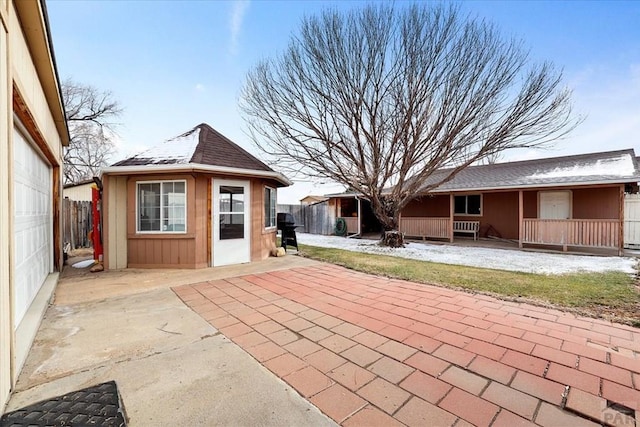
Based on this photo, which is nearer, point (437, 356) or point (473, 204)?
point (437, 356)

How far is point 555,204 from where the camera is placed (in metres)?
11.7

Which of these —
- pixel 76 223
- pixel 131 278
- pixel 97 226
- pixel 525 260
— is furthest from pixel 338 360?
pixel 76 223

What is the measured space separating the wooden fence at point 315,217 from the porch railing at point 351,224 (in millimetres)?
839

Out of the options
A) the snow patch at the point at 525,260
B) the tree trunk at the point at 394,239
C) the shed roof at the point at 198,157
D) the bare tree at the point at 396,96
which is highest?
the bare tree at the point at 396,96

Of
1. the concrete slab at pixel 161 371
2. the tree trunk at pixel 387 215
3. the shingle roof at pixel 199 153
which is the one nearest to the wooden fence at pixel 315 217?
the tree trunk at pixel 387 215

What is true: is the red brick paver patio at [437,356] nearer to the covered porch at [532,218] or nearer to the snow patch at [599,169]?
the covered porch at [532,218]

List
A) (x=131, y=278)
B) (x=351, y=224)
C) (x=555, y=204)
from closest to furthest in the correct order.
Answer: (x=131, y=278) < (x=555, y=204) < (x=351, y=224)

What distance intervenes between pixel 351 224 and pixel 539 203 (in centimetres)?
835

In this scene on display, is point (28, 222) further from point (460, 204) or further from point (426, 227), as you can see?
point (460, 204)

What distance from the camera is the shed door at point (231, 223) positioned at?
6.91m

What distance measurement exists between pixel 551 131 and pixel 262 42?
9993 mm

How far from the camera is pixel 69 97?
1859 cm

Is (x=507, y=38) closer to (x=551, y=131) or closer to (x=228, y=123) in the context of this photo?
(x=551, y=131)

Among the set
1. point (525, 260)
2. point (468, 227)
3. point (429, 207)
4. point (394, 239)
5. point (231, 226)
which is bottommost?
point (525, 260)
